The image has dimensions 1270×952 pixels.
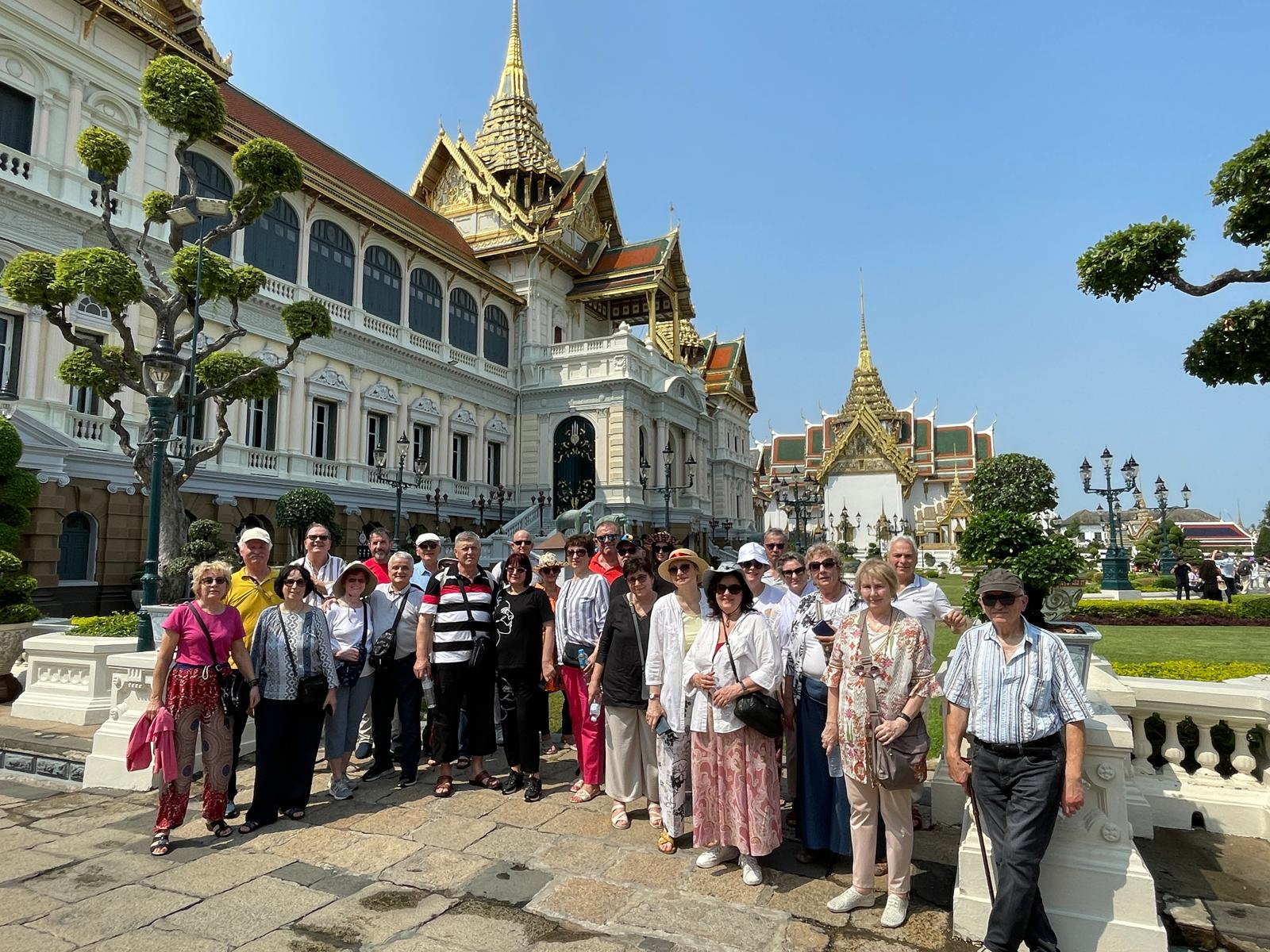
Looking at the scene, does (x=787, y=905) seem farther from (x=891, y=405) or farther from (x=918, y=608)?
(x=891, y=405)

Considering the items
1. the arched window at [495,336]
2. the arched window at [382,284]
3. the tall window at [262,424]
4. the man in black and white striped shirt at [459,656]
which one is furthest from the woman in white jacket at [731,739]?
the arched window at [495,336]

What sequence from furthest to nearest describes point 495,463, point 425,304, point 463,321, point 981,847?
point 495,463
point 463,321
point 425,304
point 981,847

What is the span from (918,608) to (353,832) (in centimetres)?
370

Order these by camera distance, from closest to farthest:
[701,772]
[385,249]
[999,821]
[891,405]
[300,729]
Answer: [999,821]
[701,772]
[300,729]
[385,249]
[891,405]

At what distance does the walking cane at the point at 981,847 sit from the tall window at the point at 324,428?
20.3m

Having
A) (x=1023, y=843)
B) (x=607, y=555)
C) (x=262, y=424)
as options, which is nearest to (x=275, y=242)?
(x=262, y=424)

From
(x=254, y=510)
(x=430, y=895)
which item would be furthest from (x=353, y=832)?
(x=254, y=510)

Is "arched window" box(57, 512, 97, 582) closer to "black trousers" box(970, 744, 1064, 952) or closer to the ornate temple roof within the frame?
"black trousers" box(970, 744, 1064, 952)

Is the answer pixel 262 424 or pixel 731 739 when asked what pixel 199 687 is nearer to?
pixel 731 739

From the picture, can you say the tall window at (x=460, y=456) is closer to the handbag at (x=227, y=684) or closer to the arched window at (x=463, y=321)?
the arched window at (x=463, y=321)

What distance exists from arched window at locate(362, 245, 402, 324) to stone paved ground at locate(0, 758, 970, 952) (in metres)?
20.3

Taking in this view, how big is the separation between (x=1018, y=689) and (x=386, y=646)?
4.31 meters

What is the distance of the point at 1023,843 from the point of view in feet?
9.87

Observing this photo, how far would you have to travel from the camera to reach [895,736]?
3.37 metres
